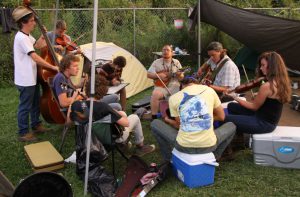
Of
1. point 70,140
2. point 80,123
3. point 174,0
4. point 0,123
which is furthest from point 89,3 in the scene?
point 80,123

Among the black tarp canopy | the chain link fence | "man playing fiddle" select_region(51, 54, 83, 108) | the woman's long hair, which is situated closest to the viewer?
the woman's long hair

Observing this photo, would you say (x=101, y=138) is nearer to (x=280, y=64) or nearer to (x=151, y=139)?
(x=151, y=139)

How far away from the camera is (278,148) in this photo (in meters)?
3.43

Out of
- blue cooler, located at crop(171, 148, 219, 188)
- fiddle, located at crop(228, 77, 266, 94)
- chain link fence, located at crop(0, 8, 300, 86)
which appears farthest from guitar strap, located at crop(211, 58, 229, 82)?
chain link fence, located at crop(0, 8, 300, 86)

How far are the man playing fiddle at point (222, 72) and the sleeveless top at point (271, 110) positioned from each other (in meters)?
0.81

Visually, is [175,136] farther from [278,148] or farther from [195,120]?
[278,148]

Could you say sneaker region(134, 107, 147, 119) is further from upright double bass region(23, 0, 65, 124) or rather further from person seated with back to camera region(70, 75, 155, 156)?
person seated with back to camera region(70, 75, 155, 156)

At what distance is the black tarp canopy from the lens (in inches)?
232

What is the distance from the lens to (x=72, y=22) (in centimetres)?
793

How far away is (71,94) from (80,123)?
68 cm

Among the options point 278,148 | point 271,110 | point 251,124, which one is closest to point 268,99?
point 271,110

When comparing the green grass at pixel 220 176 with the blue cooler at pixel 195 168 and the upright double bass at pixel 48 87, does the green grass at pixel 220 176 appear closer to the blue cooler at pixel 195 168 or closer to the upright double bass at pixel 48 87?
the blue cooler at pixel 195 168

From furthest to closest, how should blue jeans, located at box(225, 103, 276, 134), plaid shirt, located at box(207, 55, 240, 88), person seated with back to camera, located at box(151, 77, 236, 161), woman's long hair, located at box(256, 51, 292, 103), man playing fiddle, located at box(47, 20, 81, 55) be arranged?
man playing fiddle, located at box(47, 20, 81, 55) < plaid shirt, located at box(207, 55, 240, 88) < blue jeans, located at box(225, 103, 276, 134) < woman's long hair, located at box(256, 51, 292, 103) < person seated with back to camera, located at box(151, 77, 236, 161)

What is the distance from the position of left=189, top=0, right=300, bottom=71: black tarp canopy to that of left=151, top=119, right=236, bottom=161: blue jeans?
307cm
